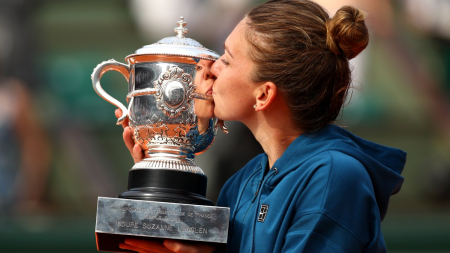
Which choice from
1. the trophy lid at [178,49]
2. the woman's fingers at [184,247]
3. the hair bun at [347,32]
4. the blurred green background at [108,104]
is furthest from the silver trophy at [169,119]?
the blurred green background at [108,104]

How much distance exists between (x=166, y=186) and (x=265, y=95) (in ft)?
1.20

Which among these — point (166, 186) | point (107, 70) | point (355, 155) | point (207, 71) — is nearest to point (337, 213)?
point (355, 155)

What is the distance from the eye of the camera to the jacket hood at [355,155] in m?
1.70

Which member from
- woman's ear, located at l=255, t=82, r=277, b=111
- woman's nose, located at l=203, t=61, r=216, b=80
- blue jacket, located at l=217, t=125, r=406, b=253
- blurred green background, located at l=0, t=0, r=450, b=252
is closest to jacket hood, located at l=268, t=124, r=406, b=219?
blue jacket, located at l=217, t=125, r=406, b=253

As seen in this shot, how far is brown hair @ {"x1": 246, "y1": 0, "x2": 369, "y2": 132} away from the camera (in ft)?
5.69

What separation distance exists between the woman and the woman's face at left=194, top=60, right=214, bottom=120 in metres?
0.03

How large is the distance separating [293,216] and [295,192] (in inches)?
2.3

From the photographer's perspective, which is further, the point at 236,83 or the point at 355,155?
the point at 236,83

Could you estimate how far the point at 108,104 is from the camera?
5.47 meters

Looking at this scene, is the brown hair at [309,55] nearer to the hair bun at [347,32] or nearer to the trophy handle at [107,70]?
the hair bun at [347,32]

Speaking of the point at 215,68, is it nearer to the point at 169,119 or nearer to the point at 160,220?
the point at 169,119

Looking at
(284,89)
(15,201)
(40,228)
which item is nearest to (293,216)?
(284,89)

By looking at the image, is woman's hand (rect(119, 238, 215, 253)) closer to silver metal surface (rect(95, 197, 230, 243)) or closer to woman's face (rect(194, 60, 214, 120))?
silver metal surface (rect(95, 197, 230, 243))

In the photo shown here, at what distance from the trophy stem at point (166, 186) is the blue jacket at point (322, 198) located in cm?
14
